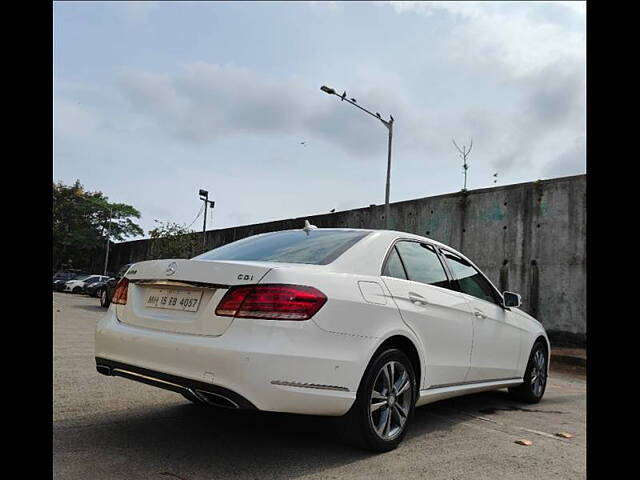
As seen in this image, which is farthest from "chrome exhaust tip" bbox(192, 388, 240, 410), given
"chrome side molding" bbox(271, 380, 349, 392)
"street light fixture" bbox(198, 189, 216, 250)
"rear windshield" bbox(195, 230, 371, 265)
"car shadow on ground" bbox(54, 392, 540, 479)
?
"street light fixture" bbox(198, 189, 216, 250)

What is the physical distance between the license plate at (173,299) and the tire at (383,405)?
116 centimetres

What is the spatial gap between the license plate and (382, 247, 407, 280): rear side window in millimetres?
1352

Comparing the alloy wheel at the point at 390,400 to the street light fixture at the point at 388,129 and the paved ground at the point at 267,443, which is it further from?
the street light fixture at the point at 388,129

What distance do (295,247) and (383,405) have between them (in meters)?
1.27

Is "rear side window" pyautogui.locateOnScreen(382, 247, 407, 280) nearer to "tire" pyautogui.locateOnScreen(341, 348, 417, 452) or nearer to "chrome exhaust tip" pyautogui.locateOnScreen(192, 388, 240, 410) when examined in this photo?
"tire" pyautogui.locateOnScreen(341, 348, 417, 452)

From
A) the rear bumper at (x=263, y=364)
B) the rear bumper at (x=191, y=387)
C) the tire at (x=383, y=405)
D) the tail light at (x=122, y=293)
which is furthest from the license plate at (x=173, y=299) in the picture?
the tire at (x=383, y=405)

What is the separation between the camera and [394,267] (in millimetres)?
3961

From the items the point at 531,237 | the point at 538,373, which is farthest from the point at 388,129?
the point at 538,373

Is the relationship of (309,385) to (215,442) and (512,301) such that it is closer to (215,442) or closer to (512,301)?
(215,442)

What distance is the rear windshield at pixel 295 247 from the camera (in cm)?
368

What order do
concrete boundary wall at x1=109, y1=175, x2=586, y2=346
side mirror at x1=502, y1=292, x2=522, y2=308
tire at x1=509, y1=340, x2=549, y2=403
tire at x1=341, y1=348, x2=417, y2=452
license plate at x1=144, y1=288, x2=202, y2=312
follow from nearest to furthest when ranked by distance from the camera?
license plate at x1=144, y1=288, x2=202, y2=312, tire at x1=341, y1=348, x2=417, y2=452, side mirror at x1=502, y1=292, x2=522, y2=308, tire at x1=509, y1=340, x2=549, y2=403, concrete boundary wall at x1=109, y1=175, x2=586, y2=346

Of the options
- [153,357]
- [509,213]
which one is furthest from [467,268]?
[509,213]

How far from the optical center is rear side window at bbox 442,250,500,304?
4.75 m
